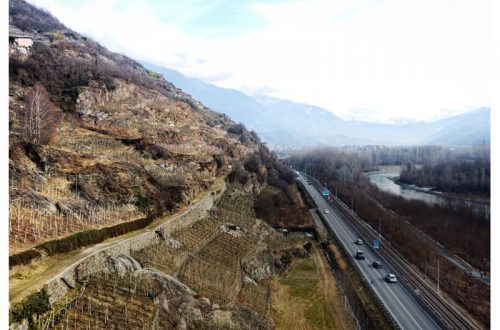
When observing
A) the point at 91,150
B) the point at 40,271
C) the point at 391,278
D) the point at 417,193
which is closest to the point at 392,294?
the point at 391,278

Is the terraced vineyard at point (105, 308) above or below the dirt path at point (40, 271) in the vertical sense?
below

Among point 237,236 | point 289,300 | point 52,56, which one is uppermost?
point 52,56

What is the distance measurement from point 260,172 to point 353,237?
2662 centimetres

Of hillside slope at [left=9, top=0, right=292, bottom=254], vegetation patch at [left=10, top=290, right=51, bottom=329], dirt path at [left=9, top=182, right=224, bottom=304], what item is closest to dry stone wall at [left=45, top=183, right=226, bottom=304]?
dirt path at [left=9, top=182, right=224, bottom=304]

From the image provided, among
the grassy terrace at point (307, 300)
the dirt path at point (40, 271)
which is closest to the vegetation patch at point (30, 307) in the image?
the dirt path at point (40, 271)

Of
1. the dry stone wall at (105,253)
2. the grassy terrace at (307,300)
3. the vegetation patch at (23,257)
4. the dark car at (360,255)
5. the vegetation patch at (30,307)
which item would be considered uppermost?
the vegetation patch at (23,257)

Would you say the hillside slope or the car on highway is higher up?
the hillside slope

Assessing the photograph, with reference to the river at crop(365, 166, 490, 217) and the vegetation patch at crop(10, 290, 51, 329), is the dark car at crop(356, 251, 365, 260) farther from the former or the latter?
the river at crop(365, 166, 490, 217)

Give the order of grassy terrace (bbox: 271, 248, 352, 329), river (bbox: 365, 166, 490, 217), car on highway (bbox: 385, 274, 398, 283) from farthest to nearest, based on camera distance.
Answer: river (bbox: 365, 166, 490, 217), car on highway (bbox: 385, 274, 398, 283), grassy terrace (bbox: 271, 248, 352, 329)

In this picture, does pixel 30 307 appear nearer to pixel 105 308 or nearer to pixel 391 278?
pixel 105 308

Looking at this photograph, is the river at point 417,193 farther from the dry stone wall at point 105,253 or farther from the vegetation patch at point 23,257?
the vegetation patch at point 23,257

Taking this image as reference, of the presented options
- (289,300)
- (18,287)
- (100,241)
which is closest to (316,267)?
(289,300)

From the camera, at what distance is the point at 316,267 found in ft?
161

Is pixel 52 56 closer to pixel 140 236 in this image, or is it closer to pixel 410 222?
pixel 140 236
